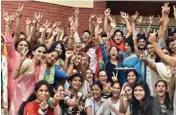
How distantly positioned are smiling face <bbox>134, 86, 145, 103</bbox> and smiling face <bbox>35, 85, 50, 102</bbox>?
115 centimetres

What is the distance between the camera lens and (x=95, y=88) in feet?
23.2

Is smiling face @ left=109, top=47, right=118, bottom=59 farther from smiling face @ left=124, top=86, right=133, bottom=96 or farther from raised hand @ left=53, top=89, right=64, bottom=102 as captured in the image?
raised hand @ left=53, top=89, right=64, bottom=102

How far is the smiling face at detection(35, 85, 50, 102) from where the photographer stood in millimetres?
5785

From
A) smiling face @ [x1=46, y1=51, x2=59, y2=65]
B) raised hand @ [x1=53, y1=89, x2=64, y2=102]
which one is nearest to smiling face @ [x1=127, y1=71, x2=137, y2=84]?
smiling face @ [x1=46, y1=51, x2=59, y2=65]

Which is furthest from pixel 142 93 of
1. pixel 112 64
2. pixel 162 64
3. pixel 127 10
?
pixel 127 10

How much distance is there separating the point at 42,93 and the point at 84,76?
1729 mm

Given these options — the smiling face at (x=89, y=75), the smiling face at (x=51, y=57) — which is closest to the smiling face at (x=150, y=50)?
the smiling face at (x=89, y=75)

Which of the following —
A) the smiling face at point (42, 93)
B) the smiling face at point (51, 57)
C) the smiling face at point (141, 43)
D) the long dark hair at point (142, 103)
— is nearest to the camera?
the smiling face at point (42, 93)

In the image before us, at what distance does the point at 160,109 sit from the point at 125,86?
602mm

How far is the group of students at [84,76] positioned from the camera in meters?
6.29

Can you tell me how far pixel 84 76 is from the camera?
24.6 ft

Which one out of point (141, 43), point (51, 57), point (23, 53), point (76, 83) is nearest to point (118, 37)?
point (141, 43)

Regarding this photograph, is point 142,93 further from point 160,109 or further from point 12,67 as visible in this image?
point 12,67

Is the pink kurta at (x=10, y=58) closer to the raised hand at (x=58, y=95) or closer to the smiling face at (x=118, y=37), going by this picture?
the raised hand at (x=58, y=95)
